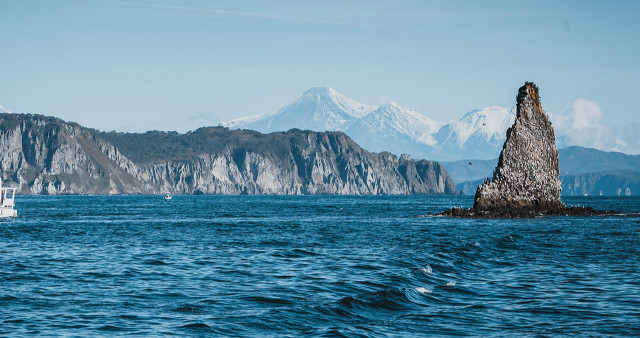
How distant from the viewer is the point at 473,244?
172 feet

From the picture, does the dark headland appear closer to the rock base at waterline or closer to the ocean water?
the rock base at waterline

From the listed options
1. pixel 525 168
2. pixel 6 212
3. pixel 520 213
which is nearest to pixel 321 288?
pixel 520 213

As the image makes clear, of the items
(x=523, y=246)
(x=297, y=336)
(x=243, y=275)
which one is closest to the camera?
(x=297, y=336)

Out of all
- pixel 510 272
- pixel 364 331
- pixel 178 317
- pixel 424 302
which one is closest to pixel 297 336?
pixel 364 331

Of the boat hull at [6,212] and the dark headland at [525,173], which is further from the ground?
the dark headland at [525,173]

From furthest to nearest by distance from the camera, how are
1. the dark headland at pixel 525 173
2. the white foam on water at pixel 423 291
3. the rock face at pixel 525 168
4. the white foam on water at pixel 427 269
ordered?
the rock face at pixel 525 168 < the dark headland at pixel 525 173 < the white foam on water at pixel 427 269 < the white foam on water at pixel 423 291

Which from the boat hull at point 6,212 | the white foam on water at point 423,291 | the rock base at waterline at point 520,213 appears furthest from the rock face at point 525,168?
the white foam on water at point 423,291

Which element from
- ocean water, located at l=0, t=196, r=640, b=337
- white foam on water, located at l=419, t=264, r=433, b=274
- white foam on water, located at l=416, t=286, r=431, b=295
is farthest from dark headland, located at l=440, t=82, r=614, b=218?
white foam on water, located at l=416, t=286, r=431, b=295

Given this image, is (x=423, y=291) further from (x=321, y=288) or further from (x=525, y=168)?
(x=525, y=168)

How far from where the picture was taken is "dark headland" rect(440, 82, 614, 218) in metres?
97.2

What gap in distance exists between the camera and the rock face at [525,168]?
319ft

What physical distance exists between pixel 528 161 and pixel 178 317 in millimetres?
80573

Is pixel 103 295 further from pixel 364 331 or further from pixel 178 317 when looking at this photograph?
pixel 364 331

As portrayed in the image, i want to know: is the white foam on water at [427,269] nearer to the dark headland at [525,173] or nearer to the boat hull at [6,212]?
the dark headland at [525,173]
